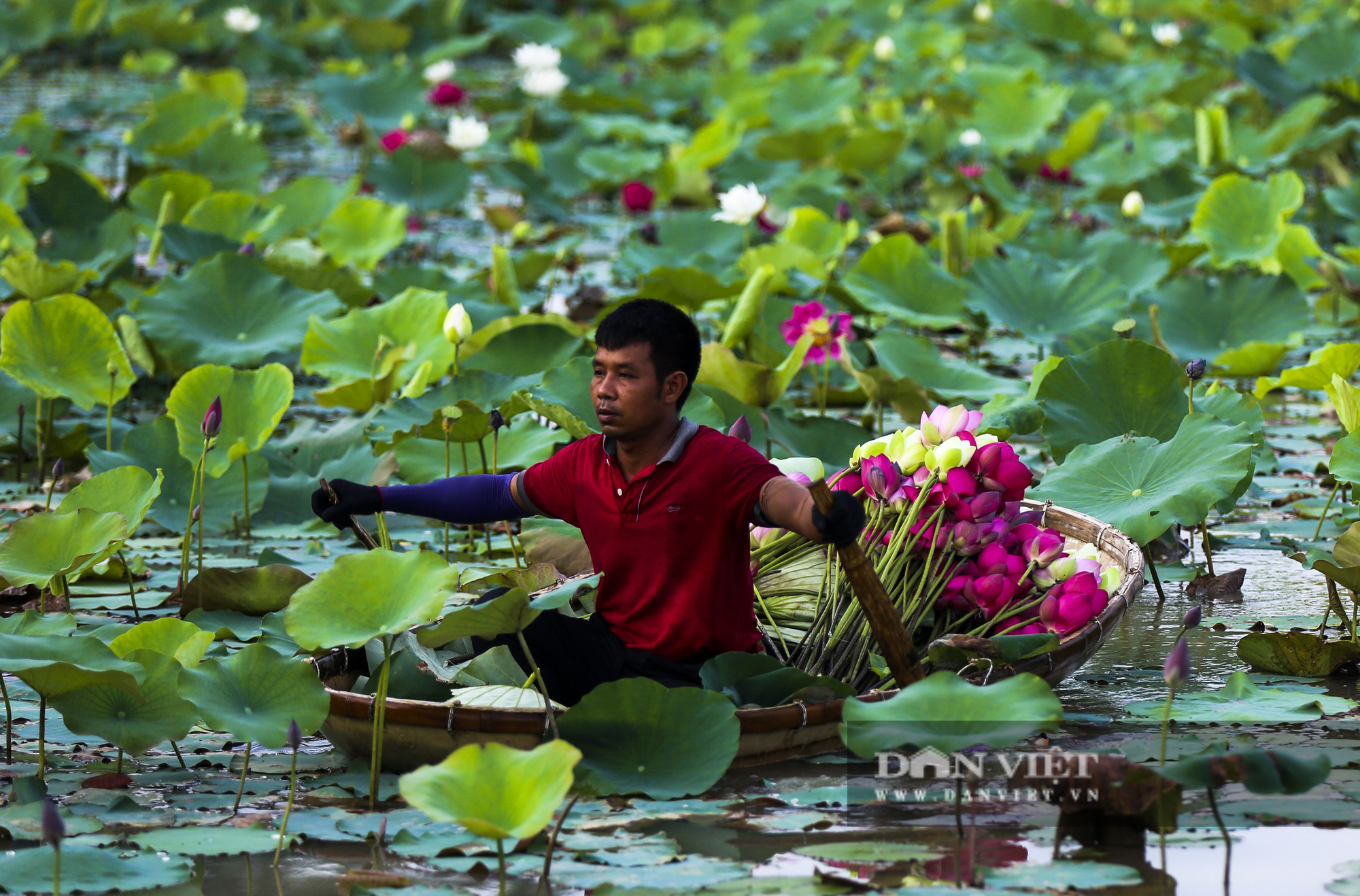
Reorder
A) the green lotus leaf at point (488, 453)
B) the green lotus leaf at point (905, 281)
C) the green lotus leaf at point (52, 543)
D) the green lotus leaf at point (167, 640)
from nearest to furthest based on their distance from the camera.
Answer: the green lotus leaf at point (167, 640)
the green lotus leaf at point (52, 543)
the green lotus leaf at point (488, 453)
the green lotus leaf at point (905, 281)

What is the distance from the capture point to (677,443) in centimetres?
252

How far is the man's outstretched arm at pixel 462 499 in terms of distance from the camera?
270 centimetres

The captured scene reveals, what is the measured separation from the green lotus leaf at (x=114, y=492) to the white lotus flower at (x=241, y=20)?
8093 mm

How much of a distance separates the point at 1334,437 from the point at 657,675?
2599mm

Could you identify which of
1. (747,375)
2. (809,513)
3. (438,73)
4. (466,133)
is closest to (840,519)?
(809,513)

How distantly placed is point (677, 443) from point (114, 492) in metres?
1.16

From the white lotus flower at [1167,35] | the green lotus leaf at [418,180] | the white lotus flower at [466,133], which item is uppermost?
the white lotus flower at [1167,35]

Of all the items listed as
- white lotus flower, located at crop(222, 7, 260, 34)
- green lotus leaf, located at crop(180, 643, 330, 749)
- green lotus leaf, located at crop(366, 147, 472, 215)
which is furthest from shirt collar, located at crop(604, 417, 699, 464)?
white lotus flower, located at crop(222, 7, 260, 34)

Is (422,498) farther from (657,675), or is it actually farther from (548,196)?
(548,196)

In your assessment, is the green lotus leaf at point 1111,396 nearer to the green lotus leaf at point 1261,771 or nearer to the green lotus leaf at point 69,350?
the green lotus leaf at point 1261,771

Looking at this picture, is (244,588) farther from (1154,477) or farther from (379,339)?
(1154,477)

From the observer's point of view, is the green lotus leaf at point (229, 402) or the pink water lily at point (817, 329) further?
the pink water lily at point (817, 329)

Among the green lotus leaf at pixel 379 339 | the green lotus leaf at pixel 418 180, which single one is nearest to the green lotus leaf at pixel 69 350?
the green lotus leaf at pixel 379 339

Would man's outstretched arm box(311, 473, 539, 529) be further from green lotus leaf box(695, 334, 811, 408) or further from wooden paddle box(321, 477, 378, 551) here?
green lotus leaf box(695, 334, 811, 408)
